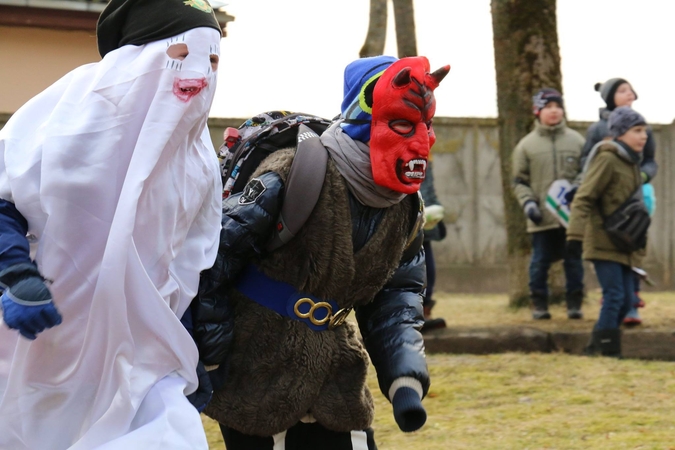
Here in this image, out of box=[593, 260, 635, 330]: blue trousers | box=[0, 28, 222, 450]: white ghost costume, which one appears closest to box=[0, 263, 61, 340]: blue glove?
box=[0, 28, 222, 450]: white ghost costume

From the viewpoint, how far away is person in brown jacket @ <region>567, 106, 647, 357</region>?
740 centimetres

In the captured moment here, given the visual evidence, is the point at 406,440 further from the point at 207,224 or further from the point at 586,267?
the point at 586,267

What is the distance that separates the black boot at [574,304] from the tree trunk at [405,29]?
3833 millimetres

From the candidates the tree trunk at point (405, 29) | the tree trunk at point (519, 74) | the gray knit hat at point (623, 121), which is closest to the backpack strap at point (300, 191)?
the gray knit hat at point (623, 121)

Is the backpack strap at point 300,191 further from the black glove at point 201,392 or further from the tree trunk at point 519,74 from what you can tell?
the tree trunk at point 519,74

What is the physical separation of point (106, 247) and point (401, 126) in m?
1.02

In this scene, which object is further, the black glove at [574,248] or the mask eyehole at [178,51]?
the black glove at [574,248]

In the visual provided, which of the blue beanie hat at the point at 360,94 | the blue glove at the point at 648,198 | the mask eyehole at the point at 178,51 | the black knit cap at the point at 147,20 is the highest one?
the black knit cap at the point at 147,20

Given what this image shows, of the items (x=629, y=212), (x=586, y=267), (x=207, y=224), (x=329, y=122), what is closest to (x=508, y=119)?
(x=629, y=212)

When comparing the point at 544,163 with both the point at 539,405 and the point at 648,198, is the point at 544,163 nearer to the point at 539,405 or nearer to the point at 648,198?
the point at 648,198

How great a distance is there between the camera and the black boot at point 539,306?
8.92m

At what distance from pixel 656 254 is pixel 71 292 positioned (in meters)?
11.0

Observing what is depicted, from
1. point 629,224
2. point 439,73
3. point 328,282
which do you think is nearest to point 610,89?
point 629,224

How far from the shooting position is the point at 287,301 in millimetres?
3416
